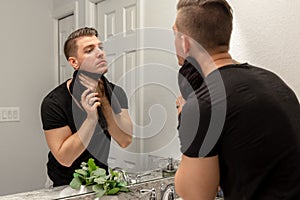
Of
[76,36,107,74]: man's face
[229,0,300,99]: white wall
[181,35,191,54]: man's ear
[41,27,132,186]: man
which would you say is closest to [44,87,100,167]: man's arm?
[41,27,132,186]: man

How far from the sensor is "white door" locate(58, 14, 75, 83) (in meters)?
1.28

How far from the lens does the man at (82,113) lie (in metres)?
1.31

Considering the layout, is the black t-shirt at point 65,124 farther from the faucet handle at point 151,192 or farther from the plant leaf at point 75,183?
the faucet handle at point 151,192

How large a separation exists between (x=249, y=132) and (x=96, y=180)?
778 mm

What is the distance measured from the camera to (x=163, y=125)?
1.69 m

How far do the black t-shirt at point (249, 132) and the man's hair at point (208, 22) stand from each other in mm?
110

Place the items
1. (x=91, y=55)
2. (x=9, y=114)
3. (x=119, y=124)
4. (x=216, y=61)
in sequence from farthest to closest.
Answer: (x=119, y=124), (x=91, y=55), (x=9, y=114), (x=216, y=61)

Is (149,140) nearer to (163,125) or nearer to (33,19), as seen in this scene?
(163,125)

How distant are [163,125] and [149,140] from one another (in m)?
0.11

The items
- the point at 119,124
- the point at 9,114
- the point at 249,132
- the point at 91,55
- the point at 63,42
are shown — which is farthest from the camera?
the point at 119,124

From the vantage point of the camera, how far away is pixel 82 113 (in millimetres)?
1388

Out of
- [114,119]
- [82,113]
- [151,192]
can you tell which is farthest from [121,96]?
[151,192]

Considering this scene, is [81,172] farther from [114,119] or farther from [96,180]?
[114,119]

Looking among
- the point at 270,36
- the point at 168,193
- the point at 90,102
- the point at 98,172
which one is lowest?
the point at 168,193
